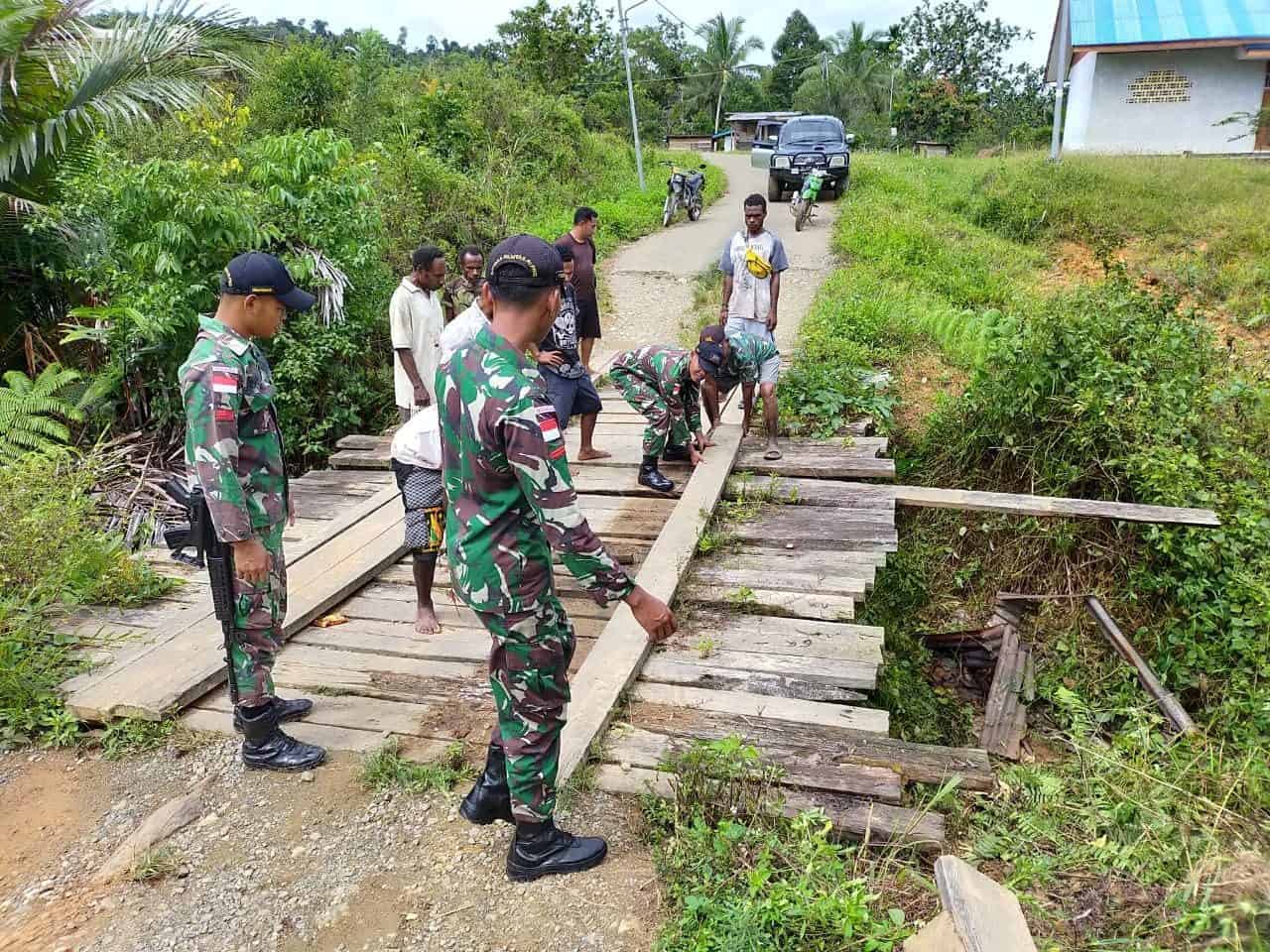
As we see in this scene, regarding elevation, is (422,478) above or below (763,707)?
above

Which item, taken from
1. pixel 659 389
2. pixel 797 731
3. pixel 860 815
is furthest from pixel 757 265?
pixel 860 815

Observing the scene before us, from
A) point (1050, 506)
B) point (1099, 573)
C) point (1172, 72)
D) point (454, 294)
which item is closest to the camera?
point (1050, 506)

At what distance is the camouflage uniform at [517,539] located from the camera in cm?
243

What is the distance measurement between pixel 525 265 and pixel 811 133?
61.3 ft

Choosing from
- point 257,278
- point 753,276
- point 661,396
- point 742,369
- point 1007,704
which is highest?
point 257,278

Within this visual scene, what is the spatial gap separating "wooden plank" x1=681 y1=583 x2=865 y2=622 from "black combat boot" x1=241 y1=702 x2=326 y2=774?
2081 mm

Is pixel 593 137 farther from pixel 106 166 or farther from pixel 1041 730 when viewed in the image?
pixel 1041 730

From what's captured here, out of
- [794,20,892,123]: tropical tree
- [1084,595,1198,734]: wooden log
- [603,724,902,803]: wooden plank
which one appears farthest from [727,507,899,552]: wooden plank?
[794,20,892,123]: tropical tree

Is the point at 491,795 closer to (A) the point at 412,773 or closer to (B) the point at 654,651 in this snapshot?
(A) the point at 412,773

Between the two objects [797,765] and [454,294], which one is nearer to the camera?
[797,765]

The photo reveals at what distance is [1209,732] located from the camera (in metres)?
5.00

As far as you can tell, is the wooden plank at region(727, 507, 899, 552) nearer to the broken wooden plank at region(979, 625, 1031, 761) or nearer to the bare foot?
the broken wooden plank at region(979, 625, 1031, 761)

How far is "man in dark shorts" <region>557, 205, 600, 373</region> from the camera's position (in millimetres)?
7109

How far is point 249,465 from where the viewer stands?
10.9 ft
